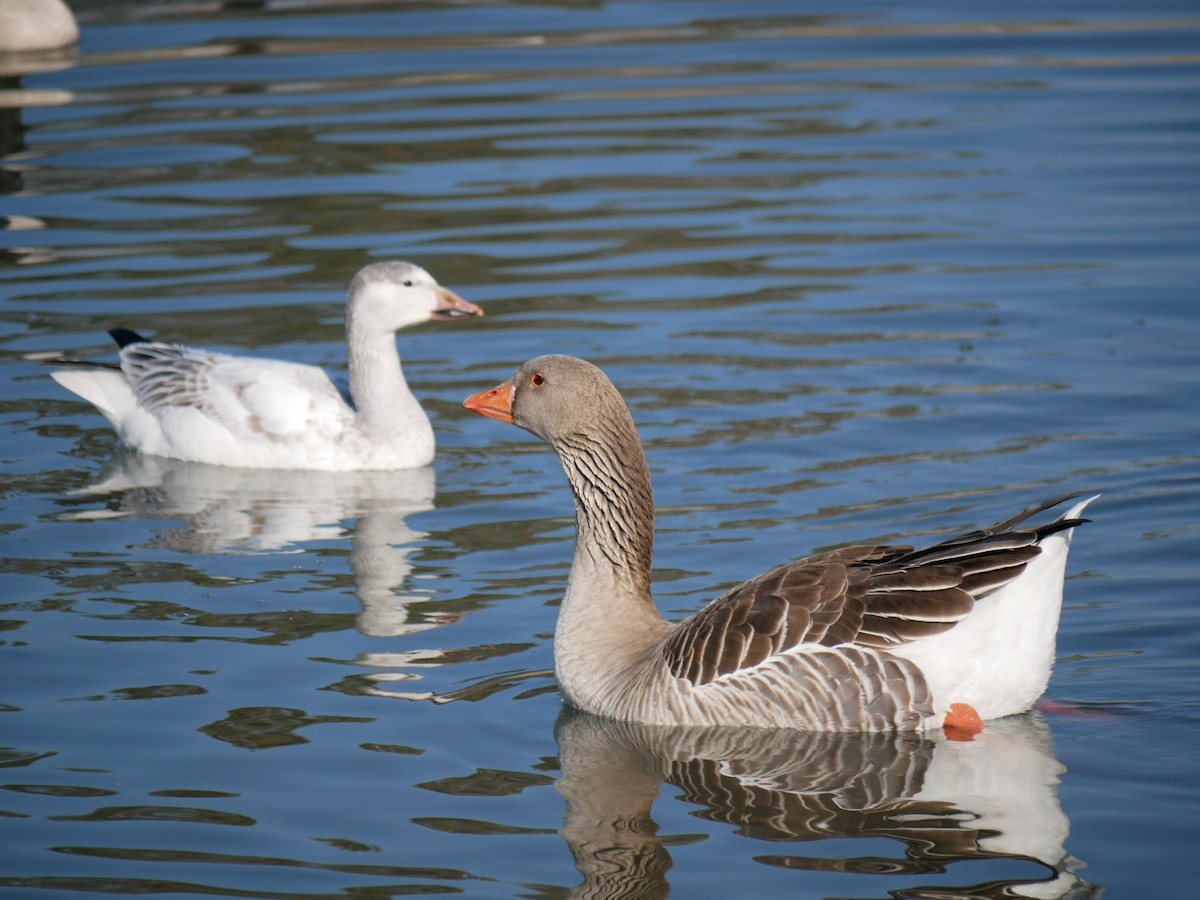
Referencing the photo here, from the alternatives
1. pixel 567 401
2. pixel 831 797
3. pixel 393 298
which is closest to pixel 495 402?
pixel 567 401

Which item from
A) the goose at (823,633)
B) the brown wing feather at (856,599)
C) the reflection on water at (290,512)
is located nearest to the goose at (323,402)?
the reflection on water at (290,512)

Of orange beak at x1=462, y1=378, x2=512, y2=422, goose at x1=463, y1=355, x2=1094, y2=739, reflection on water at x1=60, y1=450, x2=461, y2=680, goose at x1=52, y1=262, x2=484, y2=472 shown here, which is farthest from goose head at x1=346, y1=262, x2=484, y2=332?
goose at x1=463, y1=355, x2=1094, y2=739

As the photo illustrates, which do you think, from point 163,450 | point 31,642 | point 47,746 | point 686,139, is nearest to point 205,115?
point 686,139

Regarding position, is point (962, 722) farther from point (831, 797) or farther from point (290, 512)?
point (290, 512)

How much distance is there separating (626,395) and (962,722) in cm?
540

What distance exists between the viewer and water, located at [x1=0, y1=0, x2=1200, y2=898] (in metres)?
6.63

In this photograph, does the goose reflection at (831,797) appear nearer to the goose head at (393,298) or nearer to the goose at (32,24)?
the goose head at (393,298)

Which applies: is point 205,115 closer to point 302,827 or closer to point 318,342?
point 318,342

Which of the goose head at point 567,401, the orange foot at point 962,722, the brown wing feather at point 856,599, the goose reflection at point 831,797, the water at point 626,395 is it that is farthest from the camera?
the goose head at point 567,401

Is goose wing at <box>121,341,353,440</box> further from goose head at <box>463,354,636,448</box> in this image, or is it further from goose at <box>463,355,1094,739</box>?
goose at <box>463,355,1094,739</box>

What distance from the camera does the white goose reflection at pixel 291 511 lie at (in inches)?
364

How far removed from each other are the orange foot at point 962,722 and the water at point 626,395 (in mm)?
90

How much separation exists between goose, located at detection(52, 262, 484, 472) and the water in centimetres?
24

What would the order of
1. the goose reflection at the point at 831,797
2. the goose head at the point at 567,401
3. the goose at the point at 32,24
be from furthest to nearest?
1. the goose at the point at 32,24
2. the goose head at the point at 567,401
3. the goose reflection at the point at 831,797
